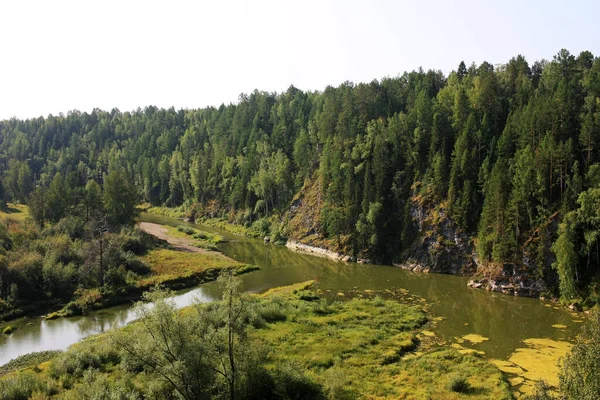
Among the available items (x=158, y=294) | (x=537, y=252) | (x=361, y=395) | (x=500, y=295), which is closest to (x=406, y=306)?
(x=500, y=295)

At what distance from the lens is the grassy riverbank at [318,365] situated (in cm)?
3409

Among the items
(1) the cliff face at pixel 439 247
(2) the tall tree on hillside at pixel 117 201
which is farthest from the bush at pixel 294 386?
(2) the tall tree on hillside at pixel 117 201

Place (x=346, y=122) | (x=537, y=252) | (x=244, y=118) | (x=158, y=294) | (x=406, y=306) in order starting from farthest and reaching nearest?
1. (x=244, y=118)
2. (x=346, y=122)
3. (x=537, y=252)
4. (x=406, y=306)
5. (x=158, y=294)

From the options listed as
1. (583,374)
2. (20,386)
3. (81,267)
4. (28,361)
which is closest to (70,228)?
(81,267)

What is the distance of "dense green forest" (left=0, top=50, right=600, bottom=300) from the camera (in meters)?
64.9

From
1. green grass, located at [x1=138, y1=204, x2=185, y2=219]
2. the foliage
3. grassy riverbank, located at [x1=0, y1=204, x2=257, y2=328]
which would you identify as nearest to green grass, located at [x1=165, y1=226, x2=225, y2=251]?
grassy riverbank, located at [x1=0, y1=204, x2=257, y2=328]

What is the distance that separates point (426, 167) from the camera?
8869 cm

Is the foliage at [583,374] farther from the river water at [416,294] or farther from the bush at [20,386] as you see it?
the bush at [20,386]

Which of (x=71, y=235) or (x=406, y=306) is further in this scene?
(x=71, y=235)

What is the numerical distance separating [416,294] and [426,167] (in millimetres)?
31564

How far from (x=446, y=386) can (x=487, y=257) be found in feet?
126

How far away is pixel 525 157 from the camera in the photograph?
67062mm

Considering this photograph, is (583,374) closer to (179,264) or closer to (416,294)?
(416,294)

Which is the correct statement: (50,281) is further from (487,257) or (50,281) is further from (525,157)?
(525,157)
